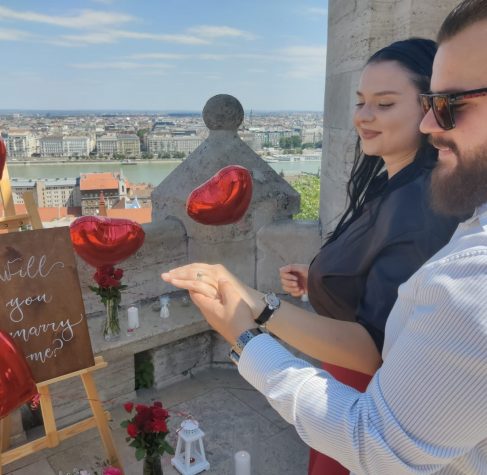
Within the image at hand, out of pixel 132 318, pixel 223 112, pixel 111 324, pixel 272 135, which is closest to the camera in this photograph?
pixel 111 324

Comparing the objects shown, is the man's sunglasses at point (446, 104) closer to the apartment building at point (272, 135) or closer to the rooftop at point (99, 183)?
the rooftop at point (99, 183)

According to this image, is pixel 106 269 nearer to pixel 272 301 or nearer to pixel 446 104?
pixel 272 301

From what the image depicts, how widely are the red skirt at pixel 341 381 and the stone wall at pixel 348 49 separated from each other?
1.21 m

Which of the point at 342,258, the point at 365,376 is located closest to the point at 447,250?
the point at 342,258

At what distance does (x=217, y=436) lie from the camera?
2465 mm

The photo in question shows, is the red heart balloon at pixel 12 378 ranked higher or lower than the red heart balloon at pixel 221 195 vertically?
lower

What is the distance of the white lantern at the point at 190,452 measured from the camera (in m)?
2.09

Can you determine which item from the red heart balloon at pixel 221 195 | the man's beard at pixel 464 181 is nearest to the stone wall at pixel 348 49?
the red heart balloon at pixel 221 195

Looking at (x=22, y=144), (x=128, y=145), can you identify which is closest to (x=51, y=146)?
(x=22, y=144)

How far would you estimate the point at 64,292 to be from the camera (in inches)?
74.1

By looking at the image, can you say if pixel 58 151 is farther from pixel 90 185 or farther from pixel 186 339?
pixel 186 339

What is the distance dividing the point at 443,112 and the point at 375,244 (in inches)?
17.1

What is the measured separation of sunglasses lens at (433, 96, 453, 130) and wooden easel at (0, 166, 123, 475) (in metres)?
1.68

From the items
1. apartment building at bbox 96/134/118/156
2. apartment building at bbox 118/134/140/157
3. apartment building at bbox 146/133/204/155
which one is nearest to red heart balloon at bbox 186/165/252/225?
apartment building at bbox 146/133/204/155
